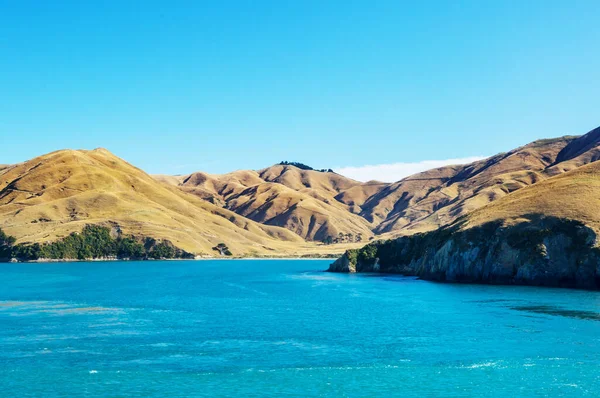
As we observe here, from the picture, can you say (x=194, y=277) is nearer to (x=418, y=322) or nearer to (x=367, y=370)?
(x=418, y=322)

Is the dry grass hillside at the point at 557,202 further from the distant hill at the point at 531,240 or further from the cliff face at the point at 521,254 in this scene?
the cliff face at the point at 521,254

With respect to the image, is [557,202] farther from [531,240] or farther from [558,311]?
[558,311]

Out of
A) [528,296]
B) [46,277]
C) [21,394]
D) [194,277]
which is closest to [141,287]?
[194,277]

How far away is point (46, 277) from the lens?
180 metres

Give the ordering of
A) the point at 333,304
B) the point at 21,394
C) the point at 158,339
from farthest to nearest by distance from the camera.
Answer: the point at 333,304
the point at 158,339
the point at 21,394

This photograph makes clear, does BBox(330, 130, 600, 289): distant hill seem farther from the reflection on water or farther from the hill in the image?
the reflection on water

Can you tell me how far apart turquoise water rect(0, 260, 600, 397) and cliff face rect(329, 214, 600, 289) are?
7.90m

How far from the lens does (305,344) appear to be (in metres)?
68.9

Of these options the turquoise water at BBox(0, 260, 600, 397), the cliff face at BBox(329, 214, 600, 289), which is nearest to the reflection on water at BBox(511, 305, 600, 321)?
the turquoise water at BBox(0, 260, 600, 397)

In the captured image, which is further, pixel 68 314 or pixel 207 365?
pixel 68 314

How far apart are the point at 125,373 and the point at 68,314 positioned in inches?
1757

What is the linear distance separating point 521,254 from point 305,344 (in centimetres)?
7821

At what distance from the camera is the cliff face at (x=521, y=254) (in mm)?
121688

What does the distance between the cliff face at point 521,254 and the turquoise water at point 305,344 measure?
7.90m
